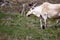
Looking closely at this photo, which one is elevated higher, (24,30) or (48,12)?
(48,12)

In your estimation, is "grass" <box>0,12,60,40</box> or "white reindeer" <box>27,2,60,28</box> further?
"white reindeer" <box>27,2,60,28</box>

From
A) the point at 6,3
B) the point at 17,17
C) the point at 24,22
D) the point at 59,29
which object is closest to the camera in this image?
the point at 59,29

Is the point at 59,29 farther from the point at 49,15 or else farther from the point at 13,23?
the point at 13,23

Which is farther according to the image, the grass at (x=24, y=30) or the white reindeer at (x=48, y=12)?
the white reindeer at (x=48, y=12)

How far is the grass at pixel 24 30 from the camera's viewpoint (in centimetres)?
680

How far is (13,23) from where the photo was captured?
26.0 feet

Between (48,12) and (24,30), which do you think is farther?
(48,12)

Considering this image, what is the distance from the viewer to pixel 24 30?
7.30 meters

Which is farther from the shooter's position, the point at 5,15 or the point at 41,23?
the point at 5,15

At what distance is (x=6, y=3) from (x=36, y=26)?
3031 mm

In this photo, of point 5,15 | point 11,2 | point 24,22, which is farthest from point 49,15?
point 11,2

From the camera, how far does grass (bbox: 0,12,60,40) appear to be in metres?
6.80

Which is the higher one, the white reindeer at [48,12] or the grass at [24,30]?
the white reindeer at [48,12]

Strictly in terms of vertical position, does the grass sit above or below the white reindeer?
below
